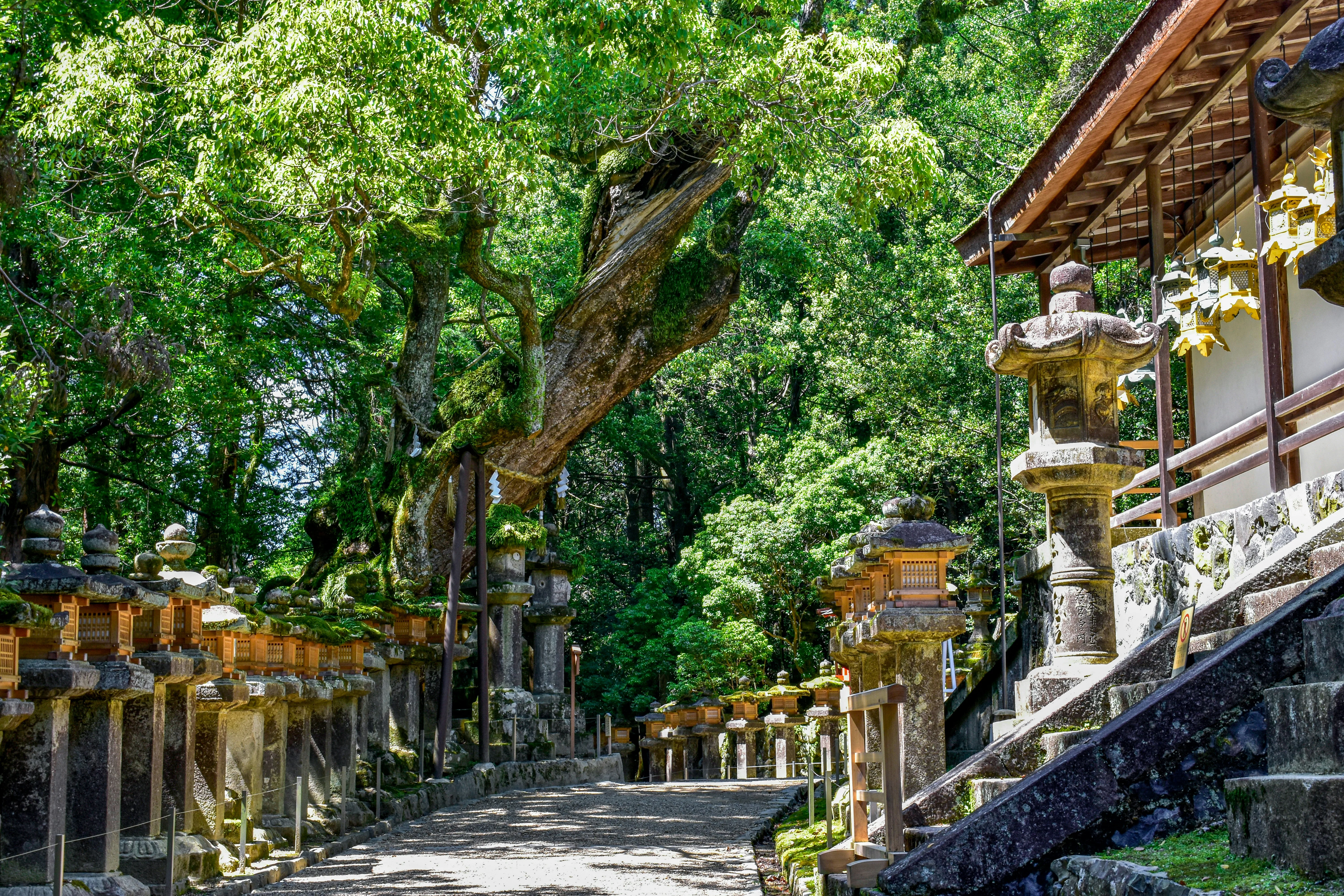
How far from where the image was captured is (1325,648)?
3803 millimetres

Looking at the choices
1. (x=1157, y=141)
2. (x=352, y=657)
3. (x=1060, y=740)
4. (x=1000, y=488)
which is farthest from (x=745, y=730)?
(x=1060, y=740)

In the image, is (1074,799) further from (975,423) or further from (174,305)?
(975,423)

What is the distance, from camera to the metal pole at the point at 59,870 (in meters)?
A: 5.92

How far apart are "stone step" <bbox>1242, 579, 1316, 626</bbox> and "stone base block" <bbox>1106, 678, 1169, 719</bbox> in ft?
1.65

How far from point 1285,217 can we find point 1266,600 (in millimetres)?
2584

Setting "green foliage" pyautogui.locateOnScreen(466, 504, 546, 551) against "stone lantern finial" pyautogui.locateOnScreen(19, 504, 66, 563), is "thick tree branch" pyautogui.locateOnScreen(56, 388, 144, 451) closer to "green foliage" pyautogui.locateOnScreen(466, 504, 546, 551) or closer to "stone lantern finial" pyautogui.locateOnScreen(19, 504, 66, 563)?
"green foliage" pyautogui.locateOnScreen(466, 504, 546, 551)

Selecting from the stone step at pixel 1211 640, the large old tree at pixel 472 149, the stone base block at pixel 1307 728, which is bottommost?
the stone base block at pixel 1307 728

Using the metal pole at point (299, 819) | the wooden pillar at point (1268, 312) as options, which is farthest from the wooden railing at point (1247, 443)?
the metal pole at point (299, 819)

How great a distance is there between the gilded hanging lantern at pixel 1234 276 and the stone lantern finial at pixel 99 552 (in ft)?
23.0

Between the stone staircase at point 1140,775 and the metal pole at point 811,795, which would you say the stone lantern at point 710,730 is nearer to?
the metal pole at point 811,795

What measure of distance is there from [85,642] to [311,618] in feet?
13.8

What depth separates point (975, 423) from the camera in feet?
68.1

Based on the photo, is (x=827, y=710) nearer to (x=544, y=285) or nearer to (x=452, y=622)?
(x=452, y=622)

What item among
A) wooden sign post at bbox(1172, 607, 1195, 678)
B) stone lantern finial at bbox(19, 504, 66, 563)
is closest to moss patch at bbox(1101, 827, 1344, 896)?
wooden sign post at bbox(1172, 607, 1195, 678)
